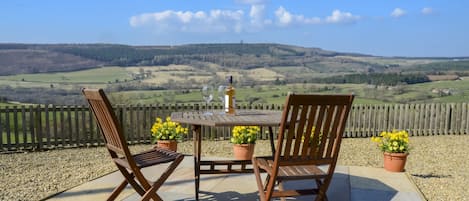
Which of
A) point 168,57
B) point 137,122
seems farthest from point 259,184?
point 168,57

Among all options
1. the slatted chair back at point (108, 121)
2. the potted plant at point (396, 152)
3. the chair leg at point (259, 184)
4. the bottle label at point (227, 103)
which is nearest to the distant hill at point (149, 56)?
the bottle label at point (227, 103)

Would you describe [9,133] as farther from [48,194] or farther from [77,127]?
[48,194]

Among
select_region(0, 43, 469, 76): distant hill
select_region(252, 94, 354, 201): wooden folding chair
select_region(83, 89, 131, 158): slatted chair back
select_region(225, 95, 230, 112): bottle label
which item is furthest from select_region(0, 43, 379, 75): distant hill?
select_region(252, 94, 354, 201): wooden folding chair

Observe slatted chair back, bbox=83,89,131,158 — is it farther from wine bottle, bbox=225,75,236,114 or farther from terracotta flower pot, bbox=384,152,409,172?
A: terracotta flower pot, bbox=384,152,409,172

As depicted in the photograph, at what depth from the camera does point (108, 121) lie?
122 inches

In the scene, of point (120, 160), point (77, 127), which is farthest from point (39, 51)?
point (120, 160)

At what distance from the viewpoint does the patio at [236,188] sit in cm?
396

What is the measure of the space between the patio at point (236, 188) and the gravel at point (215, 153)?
0.96ft

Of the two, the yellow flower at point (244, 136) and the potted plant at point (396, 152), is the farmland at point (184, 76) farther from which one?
the potted plant at point (396, 152)

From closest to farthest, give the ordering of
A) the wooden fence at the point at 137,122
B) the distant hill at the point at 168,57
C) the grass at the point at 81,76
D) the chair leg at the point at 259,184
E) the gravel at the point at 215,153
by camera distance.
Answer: the chair leg at the point at 259,184 < the gravel at the point at 215,153 < the wooden fence at the point at 137,122 < the grass at the point at 81,76 < the distant hill at the point at 168,57

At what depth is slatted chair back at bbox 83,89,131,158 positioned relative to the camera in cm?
293

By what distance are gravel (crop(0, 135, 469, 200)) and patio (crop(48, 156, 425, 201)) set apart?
292 mm

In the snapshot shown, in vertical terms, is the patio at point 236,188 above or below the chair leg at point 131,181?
below

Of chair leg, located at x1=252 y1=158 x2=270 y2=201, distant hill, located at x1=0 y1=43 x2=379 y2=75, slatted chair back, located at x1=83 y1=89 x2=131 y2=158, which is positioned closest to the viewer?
slatted chair back, located at x1=83 y1=89 x2=131 y2=158
